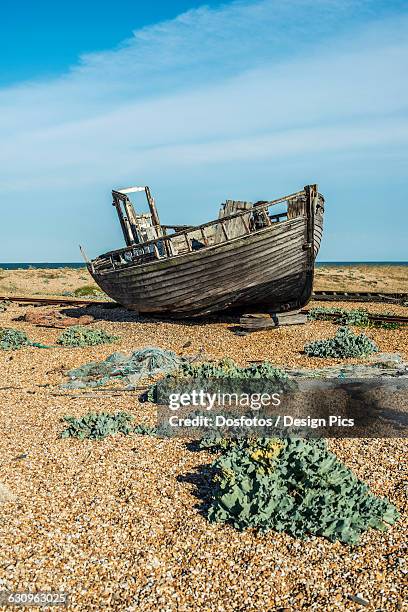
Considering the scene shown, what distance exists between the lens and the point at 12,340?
14.5m

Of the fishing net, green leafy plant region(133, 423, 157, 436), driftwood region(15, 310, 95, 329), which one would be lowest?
green leafy plant region(133, 423, 157, 436)

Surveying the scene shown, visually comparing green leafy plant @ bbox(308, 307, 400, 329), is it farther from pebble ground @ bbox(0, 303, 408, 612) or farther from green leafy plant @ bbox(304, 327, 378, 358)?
pebble ground @ bbox(0, 303, 408, 612)

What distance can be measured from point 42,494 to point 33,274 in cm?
4230

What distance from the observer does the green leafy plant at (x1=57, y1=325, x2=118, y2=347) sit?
14727 mm

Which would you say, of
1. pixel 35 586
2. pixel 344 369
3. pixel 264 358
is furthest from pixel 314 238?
pixel 35 586

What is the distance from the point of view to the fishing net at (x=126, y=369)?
1067 centimetres

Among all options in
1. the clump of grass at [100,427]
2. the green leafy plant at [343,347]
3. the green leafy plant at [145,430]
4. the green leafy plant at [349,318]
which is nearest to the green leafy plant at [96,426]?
the clump of grass at [100,427]

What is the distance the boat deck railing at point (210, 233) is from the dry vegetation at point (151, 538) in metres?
7.05

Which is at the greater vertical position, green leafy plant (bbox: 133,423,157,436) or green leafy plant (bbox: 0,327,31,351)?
green leafy plant (bbox: 0,327,31,351)

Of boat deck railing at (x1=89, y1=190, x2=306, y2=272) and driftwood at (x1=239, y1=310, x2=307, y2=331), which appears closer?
boat deck railing at (x1=89, y1=190, x2=306, y2=272)

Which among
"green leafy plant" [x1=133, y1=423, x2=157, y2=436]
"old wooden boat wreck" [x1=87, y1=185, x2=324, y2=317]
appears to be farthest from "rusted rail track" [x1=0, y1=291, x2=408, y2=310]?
"green leafy plant" [x1=133, y1=423, x2=157, y2=436]

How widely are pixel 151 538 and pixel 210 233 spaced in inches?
562

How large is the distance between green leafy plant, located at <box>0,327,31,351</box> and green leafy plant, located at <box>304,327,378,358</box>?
761 centimetres

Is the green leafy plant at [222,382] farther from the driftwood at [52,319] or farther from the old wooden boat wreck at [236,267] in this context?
the driftwood at [52,319]
